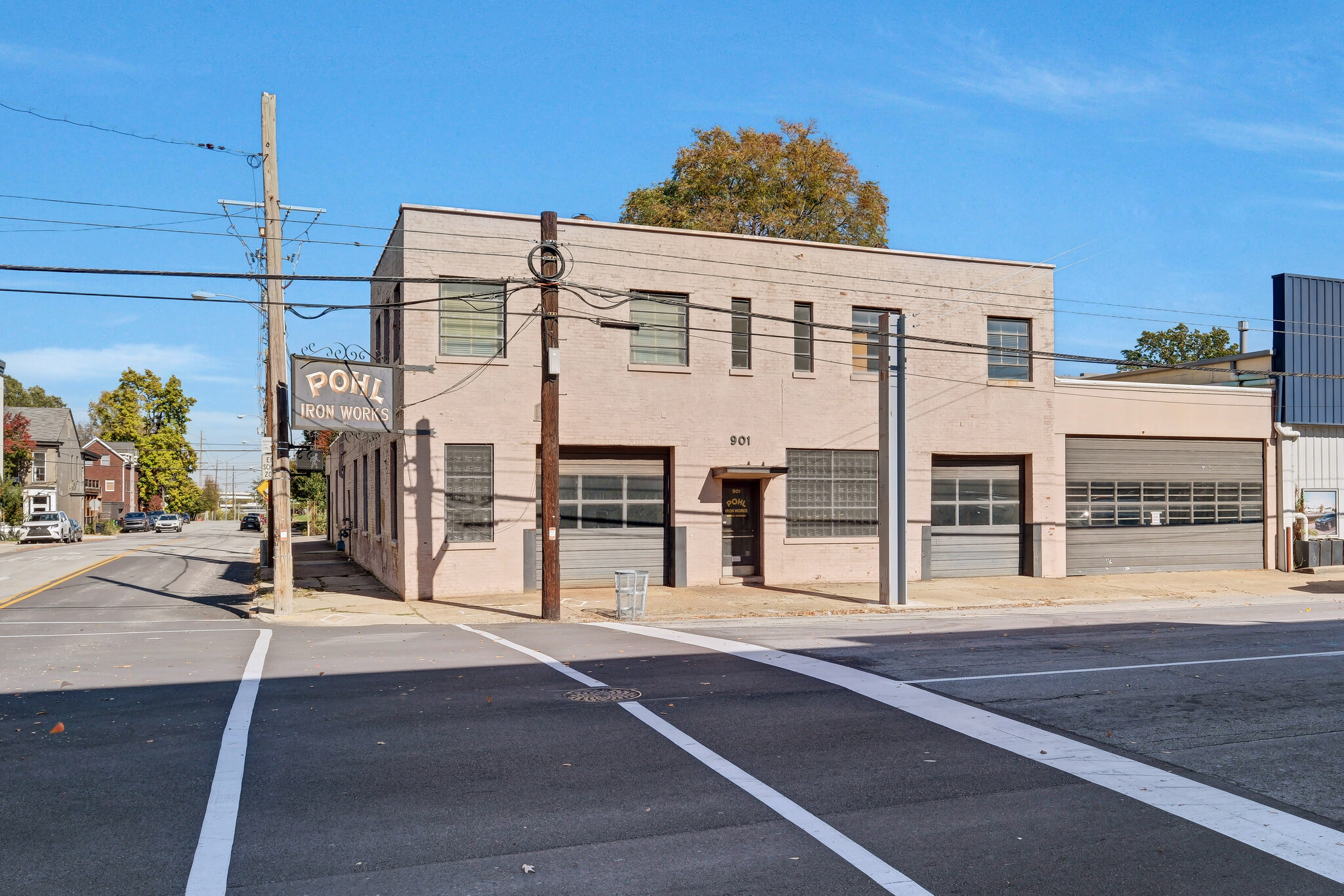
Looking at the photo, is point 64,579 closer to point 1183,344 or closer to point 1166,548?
point 1166,548

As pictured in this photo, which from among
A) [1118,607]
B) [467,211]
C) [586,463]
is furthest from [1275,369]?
[467,211]

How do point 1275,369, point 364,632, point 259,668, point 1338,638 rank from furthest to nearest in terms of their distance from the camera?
point 1275,369, point 364,632, point 1338,638, point 259,668

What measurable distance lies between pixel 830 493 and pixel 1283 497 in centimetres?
1413

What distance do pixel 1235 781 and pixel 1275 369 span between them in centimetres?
2545

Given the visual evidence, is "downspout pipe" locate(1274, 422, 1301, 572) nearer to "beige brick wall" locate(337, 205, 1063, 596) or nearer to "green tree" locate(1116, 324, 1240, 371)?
"beige brick wall" locate(337, 205, 1063, 596)

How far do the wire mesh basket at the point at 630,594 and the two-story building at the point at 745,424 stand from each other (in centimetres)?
435

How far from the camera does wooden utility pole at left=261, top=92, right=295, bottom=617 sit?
61.4ft

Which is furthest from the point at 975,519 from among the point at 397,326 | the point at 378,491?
the point at 378,491

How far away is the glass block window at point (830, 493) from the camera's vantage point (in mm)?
23375

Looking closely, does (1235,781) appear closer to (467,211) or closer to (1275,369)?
(467,211)

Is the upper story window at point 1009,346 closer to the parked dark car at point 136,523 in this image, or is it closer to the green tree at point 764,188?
the green tree at point 764,188

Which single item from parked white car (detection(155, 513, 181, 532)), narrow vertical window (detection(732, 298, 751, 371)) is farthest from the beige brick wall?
parked white car (detection(155, 513, 181, 532))

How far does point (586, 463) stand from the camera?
72.5 ft

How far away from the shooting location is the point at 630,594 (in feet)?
57.8
